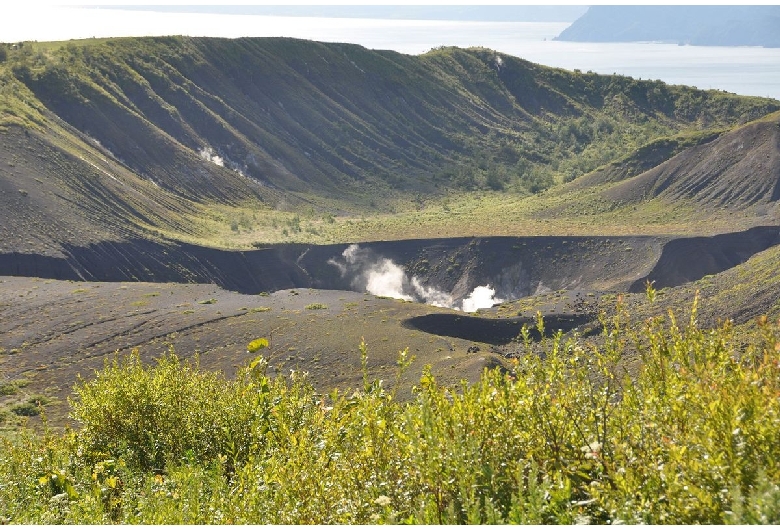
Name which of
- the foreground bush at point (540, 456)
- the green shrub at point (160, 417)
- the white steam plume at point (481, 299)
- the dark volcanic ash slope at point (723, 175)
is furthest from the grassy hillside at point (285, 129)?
the foreground bush at point (540, 456)

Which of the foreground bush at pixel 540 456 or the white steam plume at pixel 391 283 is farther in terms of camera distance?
the white steam plume at pixel 391 283

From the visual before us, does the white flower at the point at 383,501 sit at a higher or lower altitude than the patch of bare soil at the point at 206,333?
higher

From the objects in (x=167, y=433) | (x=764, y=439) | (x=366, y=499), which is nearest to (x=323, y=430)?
(x=366, y=499)

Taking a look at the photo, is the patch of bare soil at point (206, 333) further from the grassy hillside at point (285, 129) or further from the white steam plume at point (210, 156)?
the white steam plume at point (210, 156)

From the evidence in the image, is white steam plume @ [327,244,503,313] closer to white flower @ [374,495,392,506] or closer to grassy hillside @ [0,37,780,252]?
grassy hillside @ [0,37,780,252]

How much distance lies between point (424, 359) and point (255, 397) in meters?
30.0

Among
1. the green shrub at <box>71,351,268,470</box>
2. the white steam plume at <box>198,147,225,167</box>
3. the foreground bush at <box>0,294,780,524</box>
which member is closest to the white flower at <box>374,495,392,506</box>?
the foreground bush at <box>0,294,780,524</box>

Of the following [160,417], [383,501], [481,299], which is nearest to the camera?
[383,501]

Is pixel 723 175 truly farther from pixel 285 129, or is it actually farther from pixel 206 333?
pixel 206 333

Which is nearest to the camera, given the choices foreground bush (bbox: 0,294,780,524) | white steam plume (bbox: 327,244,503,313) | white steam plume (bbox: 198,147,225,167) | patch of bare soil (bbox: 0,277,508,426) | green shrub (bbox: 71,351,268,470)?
foreground bush (bbox: 0,294,780,524)

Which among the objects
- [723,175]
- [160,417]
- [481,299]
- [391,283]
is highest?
[723,175]

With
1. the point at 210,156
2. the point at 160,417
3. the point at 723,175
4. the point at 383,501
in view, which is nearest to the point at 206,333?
the point at 160,417

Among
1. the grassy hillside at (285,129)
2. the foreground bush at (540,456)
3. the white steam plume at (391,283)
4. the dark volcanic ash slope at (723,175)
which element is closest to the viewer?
the foreground bush at (540,456)

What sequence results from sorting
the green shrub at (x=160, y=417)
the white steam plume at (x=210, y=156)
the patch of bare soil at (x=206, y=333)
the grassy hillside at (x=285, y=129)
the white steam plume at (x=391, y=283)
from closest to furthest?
the green shrub at (x=160, y=417) → the patch of bare soil at (x=206, y=333) → the white steam plume at (x=391, y=283) → the grassy hillside at (x=285, y=129) → the white steam plume at (x=210, y=156)
